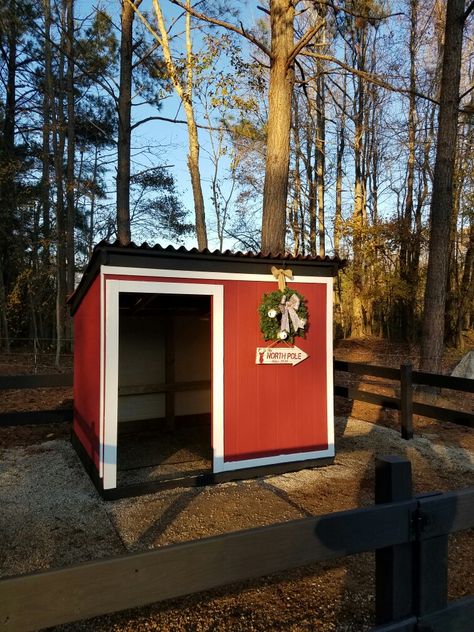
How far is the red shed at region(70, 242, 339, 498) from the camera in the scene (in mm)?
4691

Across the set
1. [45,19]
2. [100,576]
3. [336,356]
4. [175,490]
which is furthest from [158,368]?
[45,19]

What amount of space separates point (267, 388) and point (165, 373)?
2.88 m

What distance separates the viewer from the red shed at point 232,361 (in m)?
4.69

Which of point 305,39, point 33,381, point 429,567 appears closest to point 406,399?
point 33,381

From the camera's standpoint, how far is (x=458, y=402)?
9.39 metres

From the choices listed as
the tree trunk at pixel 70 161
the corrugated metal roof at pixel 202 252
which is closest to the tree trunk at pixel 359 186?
the tree trunk at pixel 70 161

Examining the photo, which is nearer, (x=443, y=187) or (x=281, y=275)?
(x=281, y=275)

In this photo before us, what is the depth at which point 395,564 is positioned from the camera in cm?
168

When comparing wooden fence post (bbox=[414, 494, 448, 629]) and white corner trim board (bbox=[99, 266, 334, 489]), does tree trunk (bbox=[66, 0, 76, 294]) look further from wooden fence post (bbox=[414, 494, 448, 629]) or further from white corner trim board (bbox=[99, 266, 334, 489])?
wooden fence post (bbox=[414, 494, 448, 629])

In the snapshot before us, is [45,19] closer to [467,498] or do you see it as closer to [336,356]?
[336,356]

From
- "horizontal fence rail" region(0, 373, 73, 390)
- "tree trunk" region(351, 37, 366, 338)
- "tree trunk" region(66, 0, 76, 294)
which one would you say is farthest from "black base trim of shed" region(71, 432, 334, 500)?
"tree trunk" region(351, 37, 366, 338)

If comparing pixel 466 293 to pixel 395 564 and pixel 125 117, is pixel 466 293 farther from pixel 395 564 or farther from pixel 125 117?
pixel 395 564

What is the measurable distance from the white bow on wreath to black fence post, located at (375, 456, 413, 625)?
3.54 m

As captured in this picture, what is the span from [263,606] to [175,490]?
2.20 metres
